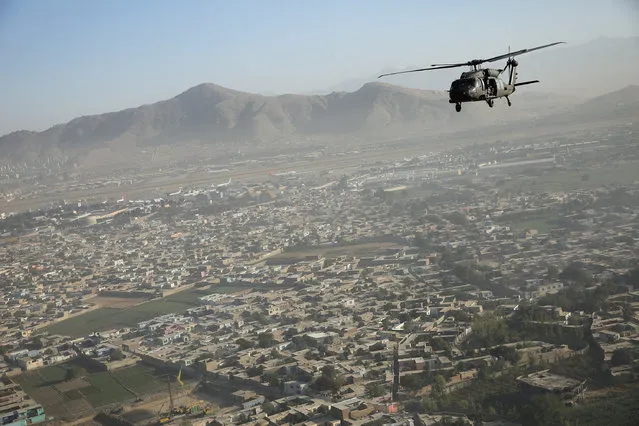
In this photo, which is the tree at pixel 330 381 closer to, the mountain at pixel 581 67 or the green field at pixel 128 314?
the green field at pixel 128 314

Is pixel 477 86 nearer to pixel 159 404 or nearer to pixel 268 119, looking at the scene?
pixel 159 404

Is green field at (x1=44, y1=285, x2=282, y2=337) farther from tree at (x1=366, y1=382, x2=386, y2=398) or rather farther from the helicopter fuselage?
the helicopter fuselage

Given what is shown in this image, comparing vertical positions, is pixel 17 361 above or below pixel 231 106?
below

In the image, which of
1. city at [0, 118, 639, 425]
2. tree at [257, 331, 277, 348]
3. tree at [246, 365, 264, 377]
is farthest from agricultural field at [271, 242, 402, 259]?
tree at [246, 365, 264, 377]

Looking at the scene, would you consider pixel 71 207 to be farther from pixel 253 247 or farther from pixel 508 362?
pixel 508 362

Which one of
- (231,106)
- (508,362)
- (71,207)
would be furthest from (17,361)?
(231,106)
